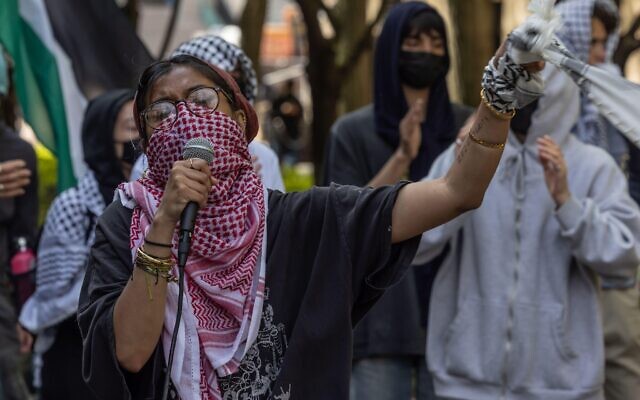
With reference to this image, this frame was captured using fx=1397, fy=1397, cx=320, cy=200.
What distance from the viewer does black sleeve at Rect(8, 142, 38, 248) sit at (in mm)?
6891

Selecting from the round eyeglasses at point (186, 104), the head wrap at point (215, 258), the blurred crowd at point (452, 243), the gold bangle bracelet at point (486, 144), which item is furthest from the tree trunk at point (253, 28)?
the gold bangle bracelet at point (486, 144)

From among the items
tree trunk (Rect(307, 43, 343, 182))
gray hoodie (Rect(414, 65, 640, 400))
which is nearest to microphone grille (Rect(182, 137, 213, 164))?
gray hoodie (Rect(414, 65, 640, 400))

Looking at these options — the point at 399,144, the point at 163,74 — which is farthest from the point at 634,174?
the point at 163,74

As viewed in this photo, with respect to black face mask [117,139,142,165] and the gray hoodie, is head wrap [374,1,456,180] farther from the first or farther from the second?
black face mask [117,139,142,165]

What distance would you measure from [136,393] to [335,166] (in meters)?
2.49

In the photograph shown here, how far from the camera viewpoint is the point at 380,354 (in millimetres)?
5664

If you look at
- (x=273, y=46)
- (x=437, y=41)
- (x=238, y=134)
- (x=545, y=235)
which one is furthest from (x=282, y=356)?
(x=273, y=46)

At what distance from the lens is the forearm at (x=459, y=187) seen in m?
3.49

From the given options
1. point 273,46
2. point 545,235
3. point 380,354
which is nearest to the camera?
point 545,235

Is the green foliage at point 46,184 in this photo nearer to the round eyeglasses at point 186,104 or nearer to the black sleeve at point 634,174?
the black sleeve at point 634,174

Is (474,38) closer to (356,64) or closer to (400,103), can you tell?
(356,64)

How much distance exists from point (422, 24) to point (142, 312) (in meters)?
2.81

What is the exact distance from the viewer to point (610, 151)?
21.6 feet

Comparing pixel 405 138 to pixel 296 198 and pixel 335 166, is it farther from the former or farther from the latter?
pixel 296 198
